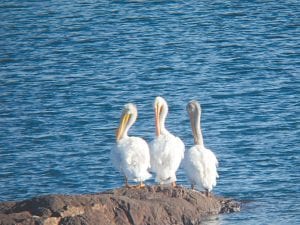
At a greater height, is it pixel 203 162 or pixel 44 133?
pixel 203 162

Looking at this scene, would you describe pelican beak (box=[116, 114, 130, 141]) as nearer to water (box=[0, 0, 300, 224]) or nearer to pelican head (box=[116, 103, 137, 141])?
pelican head (box=[116, 103, 137, 141])

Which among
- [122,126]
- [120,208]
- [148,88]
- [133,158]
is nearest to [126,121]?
[122,126]

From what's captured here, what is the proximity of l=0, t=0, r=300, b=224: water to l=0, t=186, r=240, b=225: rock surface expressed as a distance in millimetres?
489

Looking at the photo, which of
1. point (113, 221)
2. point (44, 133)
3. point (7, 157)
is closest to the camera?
point (113, 221)

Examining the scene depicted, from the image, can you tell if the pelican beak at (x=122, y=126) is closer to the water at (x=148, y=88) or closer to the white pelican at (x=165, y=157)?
the white pelican at (x=165, y=157)

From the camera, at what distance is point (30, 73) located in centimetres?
3222

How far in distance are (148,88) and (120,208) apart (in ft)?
45.0

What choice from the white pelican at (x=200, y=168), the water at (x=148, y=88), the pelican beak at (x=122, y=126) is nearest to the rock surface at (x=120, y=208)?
the white pelican at (x=200, y=168)

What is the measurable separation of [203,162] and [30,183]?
15.7 ft

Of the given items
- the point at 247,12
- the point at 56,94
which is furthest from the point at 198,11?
the point at 56,94

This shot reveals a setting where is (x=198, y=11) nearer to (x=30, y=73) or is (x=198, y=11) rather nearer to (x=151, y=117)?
(x=30, y=73)

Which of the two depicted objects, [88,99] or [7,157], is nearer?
[7,157]

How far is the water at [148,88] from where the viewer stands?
21.9 metres

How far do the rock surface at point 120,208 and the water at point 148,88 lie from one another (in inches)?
19.3
